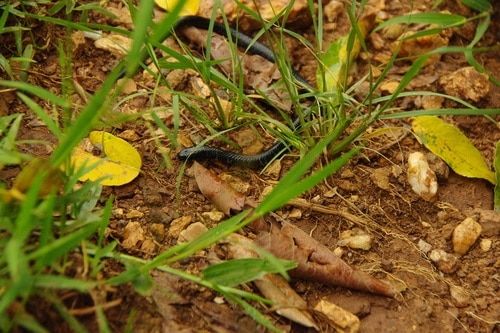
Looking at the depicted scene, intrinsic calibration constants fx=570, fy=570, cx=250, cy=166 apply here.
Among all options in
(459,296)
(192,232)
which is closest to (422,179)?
(459,296)

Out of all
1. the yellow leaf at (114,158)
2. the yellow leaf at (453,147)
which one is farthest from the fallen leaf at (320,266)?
the yellow leaf at (453,147)

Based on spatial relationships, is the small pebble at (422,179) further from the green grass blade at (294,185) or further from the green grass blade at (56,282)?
the green grass blade at (56,282)

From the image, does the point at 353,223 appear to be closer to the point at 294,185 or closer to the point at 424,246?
the point at 424,246

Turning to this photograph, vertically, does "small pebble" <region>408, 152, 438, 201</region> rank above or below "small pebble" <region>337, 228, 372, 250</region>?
above

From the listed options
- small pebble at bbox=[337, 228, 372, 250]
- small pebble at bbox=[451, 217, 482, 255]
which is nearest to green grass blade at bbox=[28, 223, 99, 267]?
small pebble at bbox=[337, 228, 372, 250]

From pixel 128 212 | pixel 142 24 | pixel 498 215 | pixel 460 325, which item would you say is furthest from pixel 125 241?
pixel 498 215

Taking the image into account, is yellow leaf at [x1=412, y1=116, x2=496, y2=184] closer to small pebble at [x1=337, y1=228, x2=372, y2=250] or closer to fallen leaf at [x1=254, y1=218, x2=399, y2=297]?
small pebble at [x1=337, y1=228, x2=372, y2=250]
